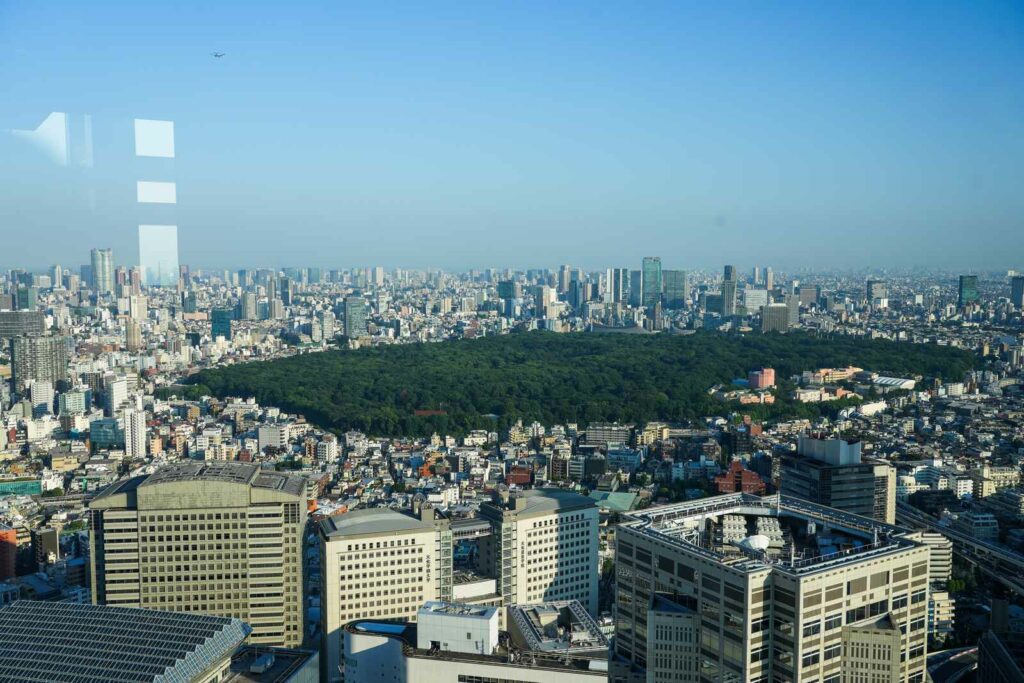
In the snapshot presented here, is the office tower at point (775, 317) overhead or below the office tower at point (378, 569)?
overhead

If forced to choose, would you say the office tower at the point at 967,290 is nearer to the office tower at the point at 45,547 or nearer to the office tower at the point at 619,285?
the office tower at the point at 45,547

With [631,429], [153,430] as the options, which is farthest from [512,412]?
[153,430]

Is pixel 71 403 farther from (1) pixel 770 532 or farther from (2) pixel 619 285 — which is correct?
(2) pixel 619 285

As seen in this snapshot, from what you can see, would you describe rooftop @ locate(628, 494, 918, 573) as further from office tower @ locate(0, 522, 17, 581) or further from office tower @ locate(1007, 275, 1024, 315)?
office tower @ locate(1007, 275, 1024, 315)

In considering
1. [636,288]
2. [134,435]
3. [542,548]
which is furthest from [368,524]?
[636,288]

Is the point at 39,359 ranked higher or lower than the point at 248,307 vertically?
lower

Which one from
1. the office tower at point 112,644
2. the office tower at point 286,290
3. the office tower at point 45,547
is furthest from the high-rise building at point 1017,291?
the office tower at point 286,290
